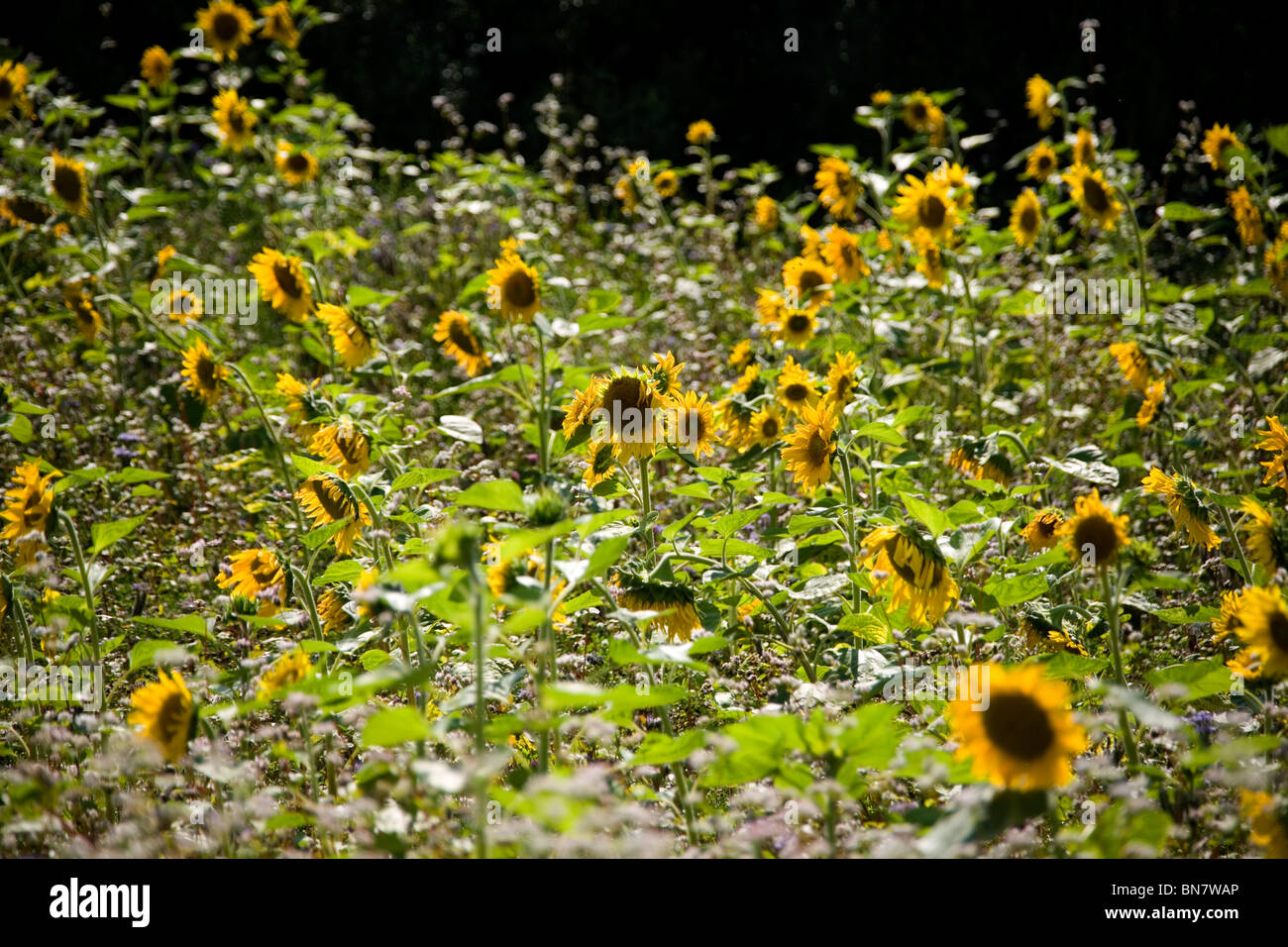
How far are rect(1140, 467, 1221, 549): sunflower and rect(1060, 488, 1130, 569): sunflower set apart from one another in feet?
1.04

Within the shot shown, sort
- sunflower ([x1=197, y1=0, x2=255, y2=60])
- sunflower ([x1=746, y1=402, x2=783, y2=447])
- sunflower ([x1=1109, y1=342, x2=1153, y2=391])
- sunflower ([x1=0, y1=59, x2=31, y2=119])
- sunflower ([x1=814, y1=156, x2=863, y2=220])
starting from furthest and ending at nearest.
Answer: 1. sunflower ([x1=197, y1=0, x2=255, y2=60])
2. sunflower ([x1=0, y1=59, x2=31, y2=119])
3. sunflower ([x1=814, y1=156, x2=863, y2=220])
4. sunflower ([x1=1109, y1=342, x2=1153, y2=391])
5. sunflower ([x1=746, y1=402, x2=783, y2=447])

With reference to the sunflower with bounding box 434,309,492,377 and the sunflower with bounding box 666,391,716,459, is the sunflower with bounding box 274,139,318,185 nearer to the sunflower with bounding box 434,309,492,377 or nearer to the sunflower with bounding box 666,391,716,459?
the sunflower with bounding box 434,309,492,377

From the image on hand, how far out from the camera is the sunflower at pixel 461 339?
8.86 ft

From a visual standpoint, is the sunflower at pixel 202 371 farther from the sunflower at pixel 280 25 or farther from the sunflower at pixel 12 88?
the sunflower at pixel 280 25

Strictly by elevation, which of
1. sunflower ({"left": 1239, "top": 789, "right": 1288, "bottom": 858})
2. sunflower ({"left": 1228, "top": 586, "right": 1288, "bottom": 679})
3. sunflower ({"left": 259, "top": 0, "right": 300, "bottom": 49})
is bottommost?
sunflower ({"left": 1239, "top": 789, "right": 1288, "bottom": 858})

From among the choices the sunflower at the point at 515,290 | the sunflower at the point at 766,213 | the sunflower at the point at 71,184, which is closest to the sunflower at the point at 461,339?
the sunflower at the point at 515,290

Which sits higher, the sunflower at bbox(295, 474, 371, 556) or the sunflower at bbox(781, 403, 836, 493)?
the sunflower at bbox(781, 403, 836, 493)

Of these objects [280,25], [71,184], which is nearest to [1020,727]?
[71,184]

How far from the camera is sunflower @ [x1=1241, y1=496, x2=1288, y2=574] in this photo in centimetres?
177

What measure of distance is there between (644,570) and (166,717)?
2.67 feet

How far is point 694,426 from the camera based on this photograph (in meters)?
2.17

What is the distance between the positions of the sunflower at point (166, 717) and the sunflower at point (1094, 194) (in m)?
3.21

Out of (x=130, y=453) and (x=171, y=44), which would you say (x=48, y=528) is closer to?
(x=130, y=453)

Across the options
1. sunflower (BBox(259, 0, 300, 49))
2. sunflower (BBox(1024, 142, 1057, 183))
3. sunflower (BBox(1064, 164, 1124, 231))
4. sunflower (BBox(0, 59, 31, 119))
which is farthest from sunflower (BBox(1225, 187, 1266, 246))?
sunflower (BBox(0, 59, 31, 119))
